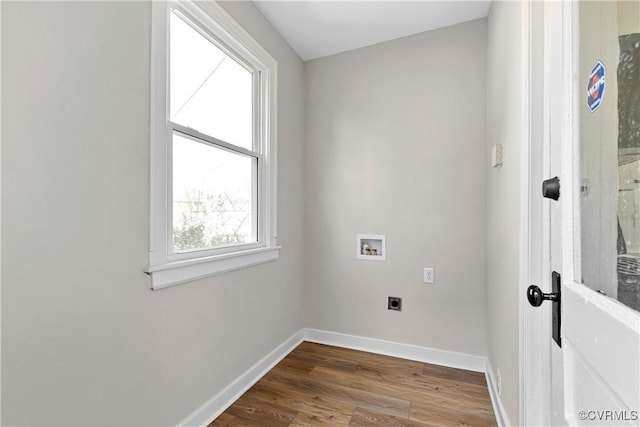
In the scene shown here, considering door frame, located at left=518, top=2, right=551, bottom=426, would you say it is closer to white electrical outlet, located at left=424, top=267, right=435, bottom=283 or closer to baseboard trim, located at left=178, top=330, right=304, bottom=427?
white electrical outlet, located at left=424, top=267, right=435, bottom=283

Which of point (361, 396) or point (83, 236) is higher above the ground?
point (83, 236)

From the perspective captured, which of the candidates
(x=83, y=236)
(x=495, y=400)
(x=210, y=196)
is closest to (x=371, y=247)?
(x=495, y=400)

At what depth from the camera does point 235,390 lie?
173cm

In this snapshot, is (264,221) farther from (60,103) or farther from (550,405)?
Result: (550,405)

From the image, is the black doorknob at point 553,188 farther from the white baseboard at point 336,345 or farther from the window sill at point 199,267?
the window sill at point 199,267

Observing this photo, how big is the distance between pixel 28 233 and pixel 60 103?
1.43 feet

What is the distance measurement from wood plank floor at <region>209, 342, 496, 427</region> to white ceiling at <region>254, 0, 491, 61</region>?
2.57m

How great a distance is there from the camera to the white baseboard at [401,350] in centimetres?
209

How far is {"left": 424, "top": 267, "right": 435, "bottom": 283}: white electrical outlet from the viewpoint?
7.20 ft

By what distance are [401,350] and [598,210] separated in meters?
1.98

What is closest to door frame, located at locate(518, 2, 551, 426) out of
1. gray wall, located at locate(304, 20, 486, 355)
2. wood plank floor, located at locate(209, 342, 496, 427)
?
wood plank floor, located at locate(209, 342, 496, 427)

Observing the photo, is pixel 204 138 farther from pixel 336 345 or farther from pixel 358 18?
pixel 336 345

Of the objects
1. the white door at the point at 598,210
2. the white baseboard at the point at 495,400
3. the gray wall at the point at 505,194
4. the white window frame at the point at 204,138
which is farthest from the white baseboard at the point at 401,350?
the white door at the point at 598,210

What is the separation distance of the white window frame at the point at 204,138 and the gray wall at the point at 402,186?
1.86 ft
